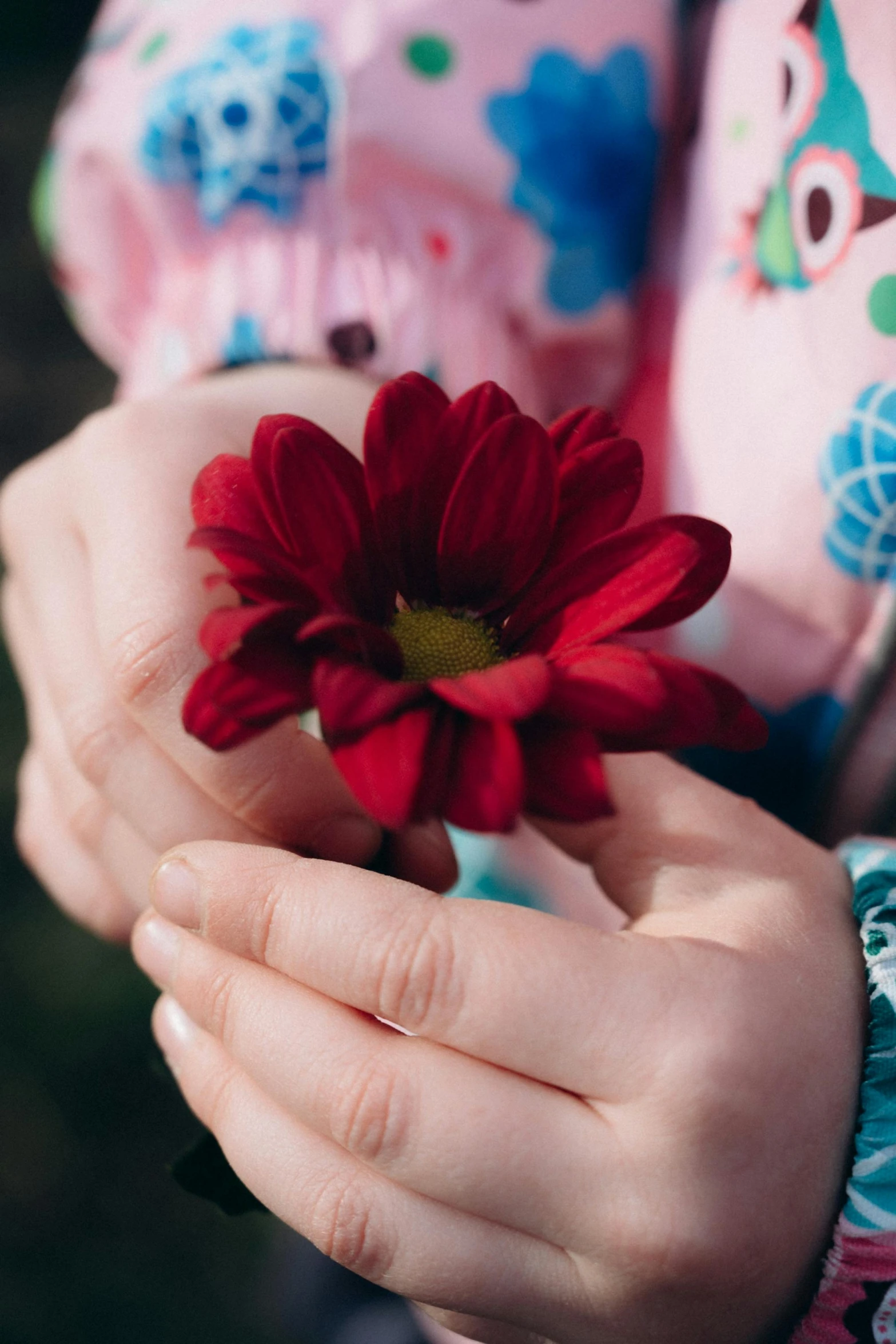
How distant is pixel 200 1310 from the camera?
723 millimetres

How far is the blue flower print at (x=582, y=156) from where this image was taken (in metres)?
0.52

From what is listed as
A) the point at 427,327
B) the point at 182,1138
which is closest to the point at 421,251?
the point at 427,327

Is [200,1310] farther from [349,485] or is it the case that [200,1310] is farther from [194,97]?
[194,97]

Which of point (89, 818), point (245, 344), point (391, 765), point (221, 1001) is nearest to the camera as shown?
point (391, 765)

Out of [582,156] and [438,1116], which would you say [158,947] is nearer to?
[438,1116]

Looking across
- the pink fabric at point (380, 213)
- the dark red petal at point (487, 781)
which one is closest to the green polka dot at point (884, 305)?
the pink fabric at point (380, 213)

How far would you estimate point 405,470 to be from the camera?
286 millimetres

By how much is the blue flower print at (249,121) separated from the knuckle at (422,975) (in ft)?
1.38

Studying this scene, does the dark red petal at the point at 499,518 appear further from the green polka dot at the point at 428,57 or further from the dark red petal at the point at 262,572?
the green polka dot at the point at 428,57

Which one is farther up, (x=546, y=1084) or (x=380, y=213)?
(x=380, y=213)

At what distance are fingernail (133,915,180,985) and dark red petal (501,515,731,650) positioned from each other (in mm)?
184

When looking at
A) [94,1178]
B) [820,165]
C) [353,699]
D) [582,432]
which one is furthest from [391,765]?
[94,1178]

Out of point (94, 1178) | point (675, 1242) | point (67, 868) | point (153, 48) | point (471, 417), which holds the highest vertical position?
point (153, 48)

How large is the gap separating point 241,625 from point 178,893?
0.43ft
